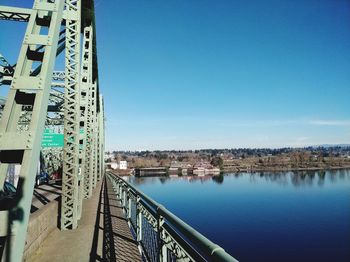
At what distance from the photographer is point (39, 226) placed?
595 cm

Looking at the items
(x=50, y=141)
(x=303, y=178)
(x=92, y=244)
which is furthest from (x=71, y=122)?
(x=303, y=178)

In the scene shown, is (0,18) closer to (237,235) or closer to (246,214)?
(237,235)

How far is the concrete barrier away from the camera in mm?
5195

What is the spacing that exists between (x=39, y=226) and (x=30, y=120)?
3.75 m

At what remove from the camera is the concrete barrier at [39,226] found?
17.0 feet

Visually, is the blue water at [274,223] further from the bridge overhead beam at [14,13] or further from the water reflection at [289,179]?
the bridge overhead beam at [14,13]

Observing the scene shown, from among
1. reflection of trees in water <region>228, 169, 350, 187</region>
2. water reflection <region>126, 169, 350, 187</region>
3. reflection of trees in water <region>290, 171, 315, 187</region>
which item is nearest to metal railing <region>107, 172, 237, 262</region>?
water reflection <region>126, 169, 350, 187</region>

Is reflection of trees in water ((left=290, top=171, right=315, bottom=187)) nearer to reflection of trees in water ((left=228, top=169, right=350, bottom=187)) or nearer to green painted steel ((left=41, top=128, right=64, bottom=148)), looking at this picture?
reflection of trees in water ((left=228, top=169, right=350, bottom=187))

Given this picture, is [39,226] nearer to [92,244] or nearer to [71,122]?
[92,244]

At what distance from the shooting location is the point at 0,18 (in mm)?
9945

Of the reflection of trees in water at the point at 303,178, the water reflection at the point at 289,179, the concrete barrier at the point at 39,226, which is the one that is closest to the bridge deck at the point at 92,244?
the concrete barrier at the point at 39,226

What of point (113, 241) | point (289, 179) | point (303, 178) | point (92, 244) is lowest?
point (289, 179)

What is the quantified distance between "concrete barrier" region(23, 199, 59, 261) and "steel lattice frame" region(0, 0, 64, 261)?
8.73 feet

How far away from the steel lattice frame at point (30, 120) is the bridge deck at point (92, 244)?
7.31 feet
